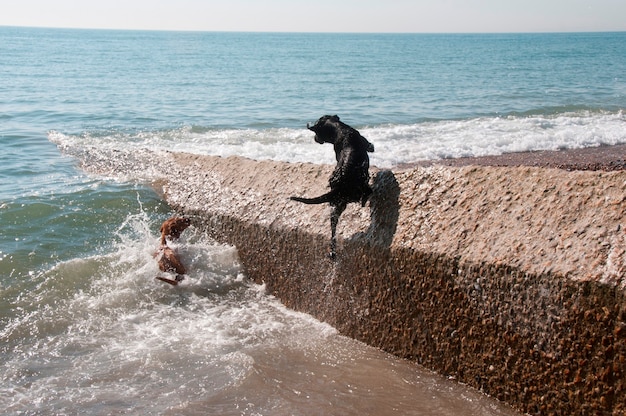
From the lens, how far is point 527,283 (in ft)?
11.5

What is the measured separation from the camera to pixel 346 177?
446cm

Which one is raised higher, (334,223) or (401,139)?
(334,223)

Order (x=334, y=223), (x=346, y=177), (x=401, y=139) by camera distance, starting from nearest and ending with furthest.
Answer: (x=346, y=177)
(x=334, y=223)
(x=401, y=139)

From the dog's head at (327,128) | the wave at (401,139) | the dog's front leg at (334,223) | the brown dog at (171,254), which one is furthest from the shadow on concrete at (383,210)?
the wave at (401,139)

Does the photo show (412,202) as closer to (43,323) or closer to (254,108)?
(43,323)

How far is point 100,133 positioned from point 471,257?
40.5 ft

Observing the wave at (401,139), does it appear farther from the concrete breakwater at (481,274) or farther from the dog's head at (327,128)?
the concrete breakwater at (481,274)

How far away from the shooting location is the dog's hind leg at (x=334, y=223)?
15.1 feet

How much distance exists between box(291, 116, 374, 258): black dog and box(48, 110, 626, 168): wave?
627cm

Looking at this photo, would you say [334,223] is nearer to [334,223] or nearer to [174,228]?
[334,223]

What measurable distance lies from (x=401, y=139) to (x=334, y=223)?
9.22m

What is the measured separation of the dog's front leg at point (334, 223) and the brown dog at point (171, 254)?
69.4 inches

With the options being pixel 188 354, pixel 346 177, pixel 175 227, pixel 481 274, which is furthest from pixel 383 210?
pixel 175 227

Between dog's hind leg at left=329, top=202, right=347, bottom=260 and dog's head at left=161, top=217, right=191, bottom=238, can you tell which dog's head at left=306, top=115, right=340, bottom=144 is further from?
dog's head at left=161, top=217, right=191, bottom=238
